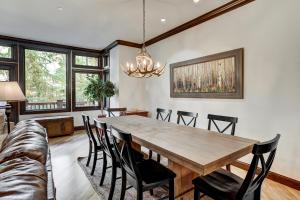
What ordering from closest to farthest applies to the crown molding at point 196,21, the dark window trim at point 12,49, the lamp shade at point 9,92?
1. the lamp shade at point 9,92
2. the crown molding at point 196,21
3. the dark window trim at point 12,49

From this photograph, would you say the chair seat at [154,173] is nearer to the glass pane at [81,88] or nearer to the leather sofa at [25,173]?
the leather sofa at [25,173]

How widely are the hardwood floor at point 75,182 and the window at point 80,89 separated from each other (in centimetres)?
219

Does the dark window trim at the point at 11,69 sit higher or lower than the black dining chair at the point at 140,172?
higher

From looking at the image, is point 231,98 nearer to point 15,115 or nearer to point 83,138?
point 83,138

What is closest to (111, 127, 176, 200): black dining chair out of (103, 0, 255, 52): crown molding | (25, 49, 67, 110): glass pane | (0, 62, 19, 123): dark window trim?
(103, 0, 255, 52): crown molding

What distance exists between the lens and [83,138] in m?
5.18

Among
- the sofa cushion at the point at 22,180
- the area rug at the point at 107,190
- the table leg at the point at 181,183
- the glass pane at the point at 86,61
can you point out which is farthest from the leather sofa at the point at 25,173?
the glass pane at the point at 86,61

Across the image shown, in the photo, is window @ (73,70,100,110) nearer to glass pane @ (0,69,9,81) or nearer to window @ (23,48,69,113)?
window @ (23,48,69,113)

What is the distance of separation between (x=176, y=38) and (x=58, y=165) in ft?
12.2

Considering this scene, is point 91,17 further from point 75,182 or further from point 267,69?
point 267,69

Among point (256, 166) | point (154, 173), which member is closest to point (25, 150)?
point (154, 173)

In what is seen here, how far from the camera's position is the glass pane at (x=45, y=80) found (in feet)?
17.9

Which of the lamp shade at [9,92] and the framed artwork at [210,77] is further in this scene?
the framed artwork at [210,77]

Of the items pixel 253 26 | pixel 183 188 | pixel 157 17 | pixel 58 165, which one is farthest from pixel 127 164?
pixel 157 17
